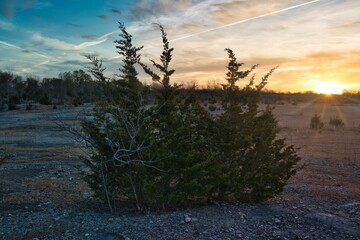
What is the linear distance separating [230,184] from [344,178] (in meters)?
5.54

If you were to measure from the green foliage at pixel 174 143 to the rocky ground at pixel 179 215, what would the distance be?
426mm

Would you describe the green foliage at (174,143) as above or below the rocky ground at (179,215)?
above

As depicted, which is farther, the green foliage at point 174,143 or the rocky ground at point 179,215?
the green foliage at point 174,143

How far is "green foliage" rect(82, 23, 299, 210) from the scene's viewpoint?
8289 mm

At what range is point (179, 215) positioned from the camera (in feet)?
26.5

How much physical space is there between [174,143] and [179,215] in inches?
56.7

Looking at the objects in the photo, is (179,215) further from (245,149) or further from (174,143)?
(245,149)

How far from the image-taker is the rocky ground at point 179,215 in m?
7.35

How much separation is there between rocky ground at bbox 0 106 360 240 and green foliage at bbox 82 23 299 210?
0.43 m

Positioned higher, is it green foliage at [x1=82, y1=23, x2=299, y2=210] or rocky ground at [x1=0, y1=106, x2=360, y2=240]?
green foliage at [x1=82, y1=23, x2=299, y2=210]

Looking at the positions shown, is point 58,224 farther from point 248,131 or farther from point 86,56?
point 248,131

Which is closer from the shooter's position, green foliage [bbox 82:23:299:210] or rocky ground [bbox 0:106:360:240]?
rocky ground [bbox 0:106:360:240]

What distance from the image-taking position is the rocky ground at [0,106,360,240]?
7.35 metres

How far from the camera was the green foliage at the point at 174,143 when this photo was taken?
829 centimetres
